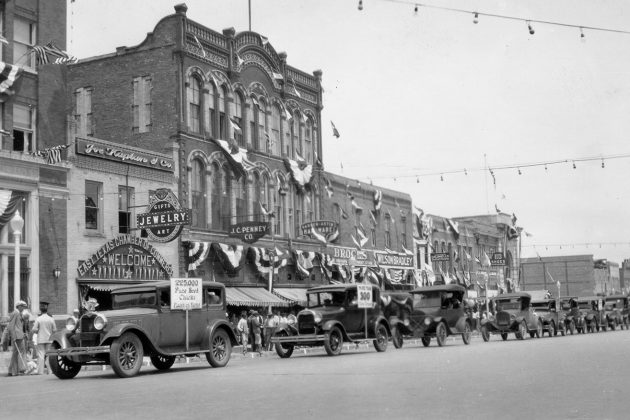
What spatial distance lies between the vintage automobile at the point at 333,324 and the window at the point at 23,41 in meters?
13.0

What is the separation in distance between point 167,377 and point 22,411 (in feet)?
19.7

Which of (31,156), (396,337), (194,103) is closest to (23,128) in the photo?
(31,156)

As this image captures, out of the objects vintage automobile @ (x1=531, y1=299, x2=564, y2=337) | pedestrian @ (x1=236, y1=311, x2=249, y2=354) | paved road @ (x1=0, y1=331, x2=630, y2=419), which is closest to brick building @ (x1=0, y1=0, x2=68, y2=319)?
pedestrian @ (x1=236, y1=311, x2=249, y2=354)

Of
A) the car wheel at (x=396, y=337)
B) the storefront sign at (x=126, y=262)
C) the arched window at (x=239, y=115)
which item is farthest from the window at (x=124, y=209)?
the car wheel at (x=396, y=337)

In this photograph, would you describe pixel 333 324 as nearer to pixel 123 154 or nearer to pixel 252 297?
pixel 123 154

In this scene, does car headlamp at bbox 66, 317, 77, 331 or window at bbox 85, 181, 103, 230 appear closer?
car headlamp at bbox 66, 317, 77, 331

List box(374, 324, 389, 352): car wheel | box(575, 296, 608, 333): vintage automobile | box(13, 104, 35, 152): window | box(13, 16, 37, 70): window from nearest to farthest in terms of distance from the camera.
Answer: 1. box(374, 324, 389, 352): car wheel
2. box(13, 104, 35, 152): window
3. box(13, 16, 37, 70): window
4. box(575, 296, 608, 333): vintage automobile

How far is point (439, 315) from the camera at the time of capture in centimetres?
3209

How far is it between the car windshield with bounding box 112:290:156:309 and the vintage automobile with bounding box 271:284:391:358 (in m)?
6.83

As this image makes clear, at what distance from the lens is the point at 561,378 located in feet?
51.2

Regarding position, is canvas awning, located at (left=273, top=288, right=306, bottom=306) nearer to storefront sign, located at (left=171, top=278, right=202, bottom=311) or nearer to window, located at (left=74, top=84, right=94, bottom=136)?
window, located at (left=74, top=84, right=94, bottom=136)

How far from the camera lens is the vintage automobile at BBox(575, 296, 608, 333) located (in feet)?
150

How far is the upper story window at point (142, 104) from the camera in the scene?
3816cm

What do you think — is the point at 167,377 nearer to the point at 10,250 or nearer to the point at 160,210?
the point at 10,250
